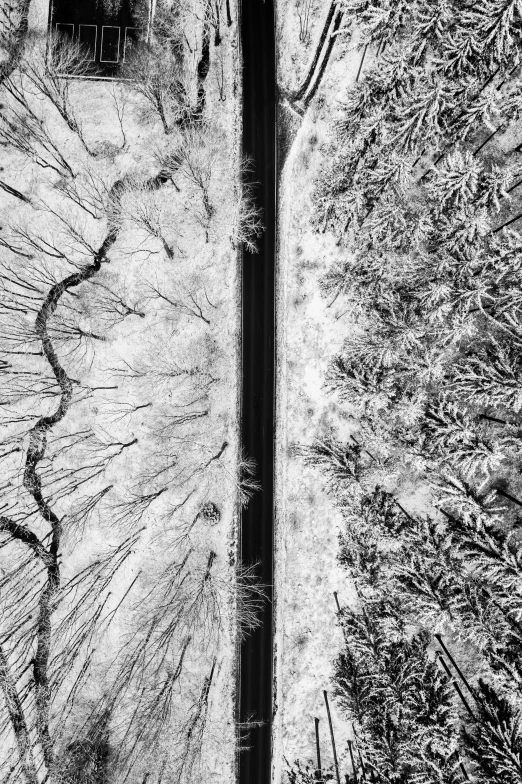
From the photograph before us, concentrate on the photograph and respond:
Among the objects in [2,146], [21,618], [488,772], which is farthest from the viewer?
[2,146]

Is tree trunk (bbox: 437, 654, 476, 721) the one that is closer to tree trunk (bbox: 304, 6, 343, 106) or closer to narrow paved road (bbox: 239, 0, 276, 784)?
narrow paved road (bbox: 239, 0, 276, 784)

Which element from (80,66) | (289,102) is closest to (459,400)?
(289,102)

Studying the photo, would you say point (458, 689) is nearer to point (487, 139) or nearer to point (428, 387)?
point (428, 387)

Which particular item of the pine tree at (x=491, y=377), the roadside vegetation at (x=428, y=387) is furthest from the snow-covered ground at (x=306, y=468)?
the pine tree at (x=491, y=377)

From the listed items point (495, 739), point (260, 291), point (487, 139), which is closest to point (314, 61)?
point (487, 139)

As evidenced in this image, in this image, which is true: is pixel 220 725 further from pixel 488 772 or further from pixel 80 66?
pixel 80 66
